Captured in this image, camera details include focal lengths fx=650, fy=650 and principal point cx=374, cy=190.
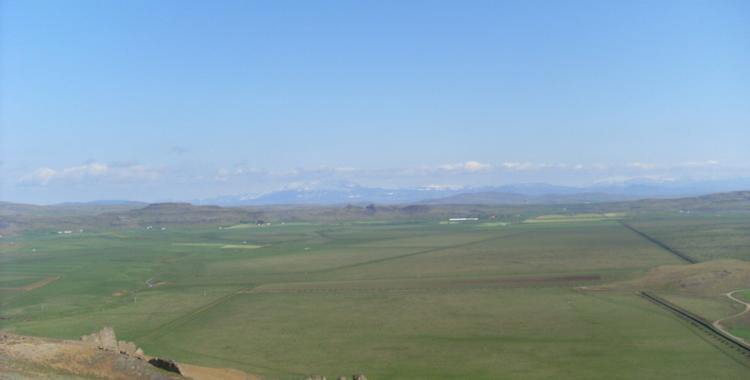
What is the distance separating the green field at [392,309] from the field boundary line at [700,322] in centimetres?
128

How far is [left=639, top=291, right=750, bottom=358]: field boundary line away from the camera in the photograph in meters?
52.2

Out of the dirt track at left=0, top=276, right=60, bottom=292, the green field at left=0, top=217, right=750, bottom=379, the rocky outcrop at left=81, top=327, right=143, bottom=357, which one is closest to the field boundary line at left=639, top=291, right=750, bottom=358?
the green field at left=0, top=217, right=750, bottom=379

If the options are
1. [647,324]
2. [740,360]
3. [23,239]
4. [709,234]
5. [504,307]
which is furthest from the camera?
[23,239]

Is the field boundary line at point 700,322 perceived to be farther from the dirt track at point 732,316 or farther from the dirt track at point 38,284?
the dirt track at point 38,284

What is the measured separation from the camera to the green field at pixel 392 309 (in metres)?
51.4

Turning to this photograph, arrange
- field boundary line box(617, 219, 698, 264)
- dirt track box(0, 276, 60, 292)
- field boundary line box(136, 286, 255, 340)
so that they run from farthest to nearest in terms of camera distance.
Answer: field boundary line box(617, 219, 698, 264)
dirt track box(0, 276, 60, 292)
field boundary line box(136, 286, 255, 340)

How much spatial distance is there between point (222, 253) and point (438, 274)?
63880mm

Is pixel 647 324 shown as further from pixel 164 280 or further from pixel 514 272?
pixel 164 280

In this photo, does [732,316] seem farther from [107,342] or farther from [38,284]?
[38,284]

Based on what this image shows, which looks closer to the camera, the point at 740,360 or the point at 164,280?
the point at 740,360

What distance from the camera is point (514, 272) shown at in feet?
335

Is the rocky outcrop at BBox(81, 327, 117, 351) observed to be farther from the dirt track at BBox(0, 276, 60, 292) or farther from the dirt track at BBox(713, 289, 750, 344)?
the dirt track at BBox(0, 276, 60, 292)

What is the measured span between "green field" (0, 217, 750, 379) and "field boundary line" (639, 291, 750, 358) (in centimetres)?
128

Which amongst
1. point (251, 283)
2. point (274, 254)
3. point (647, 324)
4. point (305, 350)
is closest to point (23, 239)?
point (274, 254)
